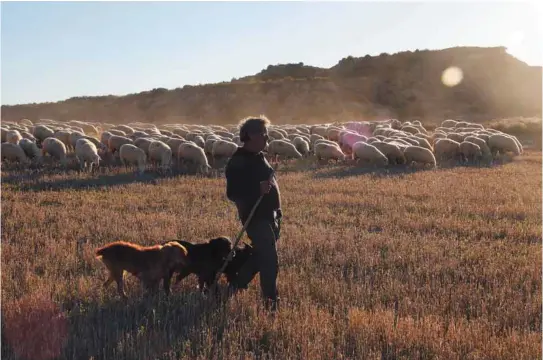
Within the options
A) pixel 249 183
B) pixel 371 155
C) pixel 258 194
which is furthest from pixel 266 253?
pixel 371 155

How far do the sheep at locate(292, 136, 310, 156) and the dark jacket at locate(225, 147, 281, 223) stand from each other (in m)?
17.1

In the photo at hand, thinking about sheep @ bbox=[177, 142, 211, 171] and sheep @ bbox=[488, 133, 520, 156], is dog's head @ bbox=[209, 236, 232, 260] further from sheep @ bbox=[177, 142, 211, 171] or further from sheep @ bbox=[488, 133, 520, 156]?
sheep @ bbox=[488, 133, 520, 156]

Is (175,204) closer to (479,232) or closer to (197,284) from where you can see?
(197,284)

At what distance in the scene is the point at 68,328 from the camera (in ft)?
14.9

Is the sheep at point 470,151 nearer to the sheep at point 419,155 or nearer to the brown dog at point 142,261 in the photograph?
the sheep at point 419,155

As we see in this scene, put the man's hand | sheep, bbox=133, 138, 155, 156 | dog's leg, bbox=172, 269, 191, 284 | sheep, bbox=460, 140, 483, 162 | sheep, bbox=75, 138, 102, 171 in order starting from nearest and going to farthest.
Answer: the man's hand < dog's leg, bbox=172, 269, 191, 284 < sheep, bbox=75, 138, 102, 171 < sheep, bbox=133, 138, 155, 156 < sheep, bbox=460, 140, 483, 162

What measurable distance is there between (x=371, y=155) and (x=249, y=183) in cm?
1461

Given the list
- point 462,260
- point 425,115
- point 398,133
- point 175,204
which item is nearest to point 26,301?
point 462,260

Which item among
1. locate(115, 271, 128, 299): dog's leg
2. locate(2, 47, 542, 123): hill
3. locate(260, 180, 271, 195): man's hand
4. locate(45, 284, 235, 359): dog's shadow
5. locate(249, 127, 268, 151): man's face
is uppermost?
locate(2, 47, 542, 123): hill

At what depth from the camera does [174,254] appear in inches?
214

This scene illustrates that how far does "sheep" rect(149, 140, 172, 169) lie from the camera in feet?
55.9

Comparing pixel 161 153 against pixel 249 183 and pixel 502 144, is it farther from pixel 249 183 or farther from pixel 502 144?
pixel 502 144

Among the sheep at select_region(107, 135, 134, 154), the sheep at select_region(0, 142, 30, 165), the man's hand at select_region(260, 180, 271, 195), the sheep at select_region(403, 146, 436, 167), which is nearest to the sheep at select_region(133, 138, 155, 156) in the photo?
the sheep at select_region(107, 135, 134, 154)

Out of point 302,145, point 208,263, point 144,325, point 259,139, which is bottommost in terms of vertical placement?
point 144,325
